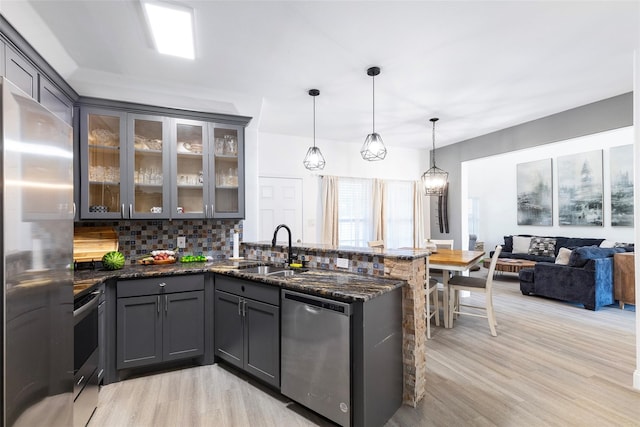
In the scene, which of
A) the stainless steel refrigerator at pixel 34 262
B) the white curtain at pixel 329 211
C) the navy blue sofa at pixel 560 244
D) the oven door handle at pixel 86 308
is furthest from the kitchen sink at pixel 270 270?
the navy blue sofa at pixel 560 244

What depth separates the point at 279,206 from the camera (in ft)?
17.4

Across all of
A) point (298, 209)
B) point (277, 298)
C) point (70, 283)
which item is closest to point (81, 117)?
point (70, 283)

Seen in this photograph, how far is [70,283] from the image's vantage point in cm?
155

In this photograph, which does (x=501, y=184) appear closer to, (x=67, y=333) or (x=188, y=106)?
(x=188, y=106)

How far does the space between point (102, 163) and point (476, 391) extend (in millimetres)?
3835

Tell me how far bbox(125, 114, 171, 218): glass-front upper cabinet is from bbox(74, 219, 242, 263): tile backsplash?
0.30 meters

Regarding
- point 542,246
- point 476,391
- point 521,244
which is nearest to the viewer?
point 476,391

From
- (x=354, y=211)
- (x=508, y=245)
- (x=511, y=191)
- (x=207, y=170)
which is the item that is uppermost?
(x=511, y=191)

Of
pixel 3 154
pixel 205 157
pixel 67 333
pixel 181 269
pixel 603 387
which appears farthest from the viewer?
pixel 205 157

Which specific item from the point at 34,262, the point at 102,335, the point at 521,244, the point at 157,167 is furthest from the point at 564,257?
the point at 34,262

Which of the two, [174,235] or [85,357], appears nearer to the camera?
[85,357]

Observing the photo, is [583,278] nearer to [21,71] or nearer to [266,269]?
[266,269]

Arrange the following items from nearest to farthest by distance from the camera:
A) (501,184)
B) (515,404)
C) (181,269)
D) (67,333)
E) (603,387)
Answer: (67,333), (515,404), (603,387), (181,269), (501,184)

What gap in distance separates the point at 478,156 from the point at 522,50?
10.3ft
